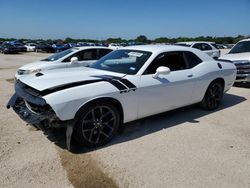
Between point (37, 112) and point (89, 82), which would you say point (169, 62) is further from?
point (37, 112)

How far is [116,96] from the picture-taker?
395 centimetres

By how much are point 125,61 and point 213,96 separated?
7.80 feet

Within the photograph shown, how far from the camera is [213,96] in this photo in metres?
5.88

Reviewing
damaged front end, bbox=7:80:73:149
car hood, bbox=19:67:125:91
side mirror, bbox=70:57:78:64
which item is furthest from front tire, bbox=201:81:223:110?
side mirror, bbox=70:57:78:64

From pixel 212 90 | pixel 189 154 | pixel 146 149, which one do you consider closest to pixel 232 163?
pixel 189 154

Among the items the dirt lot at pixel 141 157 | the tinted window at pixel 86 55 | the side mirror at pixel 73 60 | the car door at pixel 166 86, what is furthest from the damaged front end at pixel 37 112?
the tinted window at pixel 86 55

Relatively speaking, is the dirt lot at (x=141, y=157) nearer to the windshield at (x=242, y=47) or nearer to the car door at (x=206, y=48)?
the windshield at (x=242, y=47)

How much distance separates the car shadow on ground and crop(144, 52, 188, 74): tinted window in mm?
1045

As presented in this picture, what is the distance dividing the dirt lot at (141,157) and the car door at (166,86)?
42 cm

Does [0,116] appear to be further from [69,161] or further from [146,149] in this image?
[146,149]

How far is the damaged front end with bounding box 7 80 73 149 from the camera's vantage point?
11.6 ft

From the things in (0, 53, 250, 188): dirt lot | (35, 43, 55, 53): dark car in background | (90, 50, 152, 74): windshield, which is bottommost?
(35, 43, 55, 53): dark car in background

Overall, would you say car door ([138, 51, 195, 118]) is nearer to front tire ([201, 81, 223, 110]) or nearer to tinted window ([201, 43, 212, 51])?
front tire ([201, 81, 223, 110])

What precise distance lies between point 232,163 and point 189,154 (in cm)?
59
